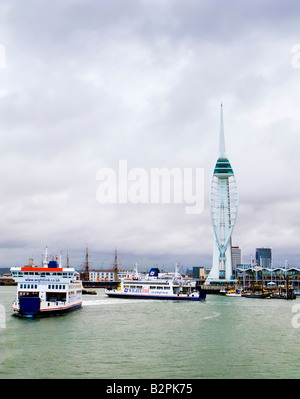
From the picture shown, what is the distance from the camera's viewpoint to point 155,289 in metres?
74.8

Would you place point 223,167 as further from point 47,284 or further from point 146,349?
point 146,349

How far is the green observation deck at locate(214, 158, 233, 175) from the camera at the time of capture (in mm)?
131500

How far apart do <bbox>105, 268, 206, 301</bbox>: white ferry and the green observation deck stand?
58.4 m

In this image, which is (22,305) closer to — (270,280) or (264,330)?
(264,330)

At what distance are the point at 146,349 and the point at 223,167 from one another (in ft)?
360

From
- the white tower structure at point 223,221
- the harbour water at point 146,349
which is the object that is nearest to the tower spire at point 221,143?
the white tower structure at point 223,221

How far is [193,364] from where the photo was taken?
72.7 feet

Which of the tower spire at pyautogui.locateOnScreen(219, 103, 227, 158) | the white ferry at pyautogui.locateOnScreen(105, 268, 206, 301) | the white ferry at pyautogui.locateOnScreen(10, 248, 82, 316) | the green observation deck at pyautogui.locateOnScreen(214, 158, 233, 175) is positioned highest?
the tower spire at pyautogui.locateOnScreen(219, 103, 227, 158)

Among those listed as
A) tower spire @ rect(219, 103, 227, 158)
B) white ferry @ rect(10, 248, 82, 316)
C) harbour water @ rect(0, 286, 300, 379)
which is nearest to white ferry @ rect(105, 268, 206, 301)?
white ferry @ rect(10, 248, 82, 316)

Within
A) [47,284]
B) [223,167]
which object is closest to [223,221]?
[223,167]

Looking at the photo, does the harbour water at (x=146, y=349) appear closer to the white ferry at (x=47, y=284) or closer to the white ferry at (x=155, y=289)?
the white ferry at (x=47, y=284)

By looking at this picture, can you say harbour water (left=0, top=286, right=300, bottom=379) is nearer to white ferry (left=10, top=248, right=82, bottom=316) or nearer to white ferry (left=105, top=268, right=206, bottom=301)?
white ferry (left=10, top=248, right=82, bottom=316)
